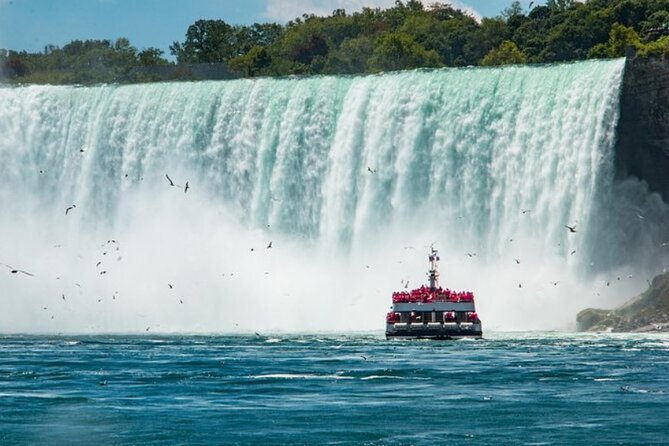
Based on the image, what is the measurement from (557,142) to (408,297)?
50.3ft

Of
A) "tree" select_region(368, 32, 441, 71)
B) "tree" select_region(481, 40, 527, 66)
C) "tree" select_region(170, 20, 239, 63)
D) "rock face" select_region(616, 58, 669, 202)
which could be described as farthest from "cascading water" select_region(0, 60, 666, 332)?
"tree" select_region(170, 20, 239, 63)

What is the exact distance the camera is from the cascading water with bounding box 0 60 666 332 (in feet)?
267

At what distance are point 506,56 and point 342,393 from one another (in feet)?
243

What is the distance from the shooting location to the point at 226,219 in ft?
297

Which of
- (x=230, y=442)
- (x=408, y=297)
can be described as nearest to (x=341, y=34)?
(x=408, y=297)

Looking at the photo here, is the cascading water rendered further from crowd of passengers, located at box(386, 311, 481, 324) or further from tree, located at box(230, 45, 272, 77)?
tree, located at box(230, 45, 272, 77)

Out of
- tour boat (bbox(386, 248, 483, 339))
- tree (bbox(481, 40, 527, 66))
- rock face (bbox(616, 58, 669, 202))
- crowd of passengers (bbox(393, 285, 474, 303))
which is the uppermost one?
tree (bbox(481, 40, 527, 66))

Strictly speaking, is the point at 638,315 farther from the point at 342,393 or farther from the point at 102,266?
the point at 102,266

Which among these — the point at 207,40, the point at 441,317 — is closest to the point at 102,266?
the point at 441,317

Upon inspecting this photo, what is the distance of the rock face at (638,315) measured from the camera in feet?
235

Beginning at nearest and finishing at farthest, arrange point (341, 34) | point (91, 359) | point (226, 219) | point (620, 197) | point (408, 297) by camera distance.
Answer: point (91, 359)
point (408, 297)
point (620, 197)
point (226, 219)
point (341, 34)

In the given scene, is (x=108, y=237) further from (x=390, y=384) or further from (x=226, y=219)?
(x=390, y=384)

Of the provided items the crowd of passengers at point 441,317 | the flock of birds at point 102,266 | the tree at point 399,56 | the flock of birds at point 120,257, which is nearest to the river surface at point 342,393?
the crowd of passengers at point 441,317

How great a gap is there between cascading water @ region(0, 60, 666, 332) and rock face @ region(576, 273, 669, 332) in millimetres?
3803
